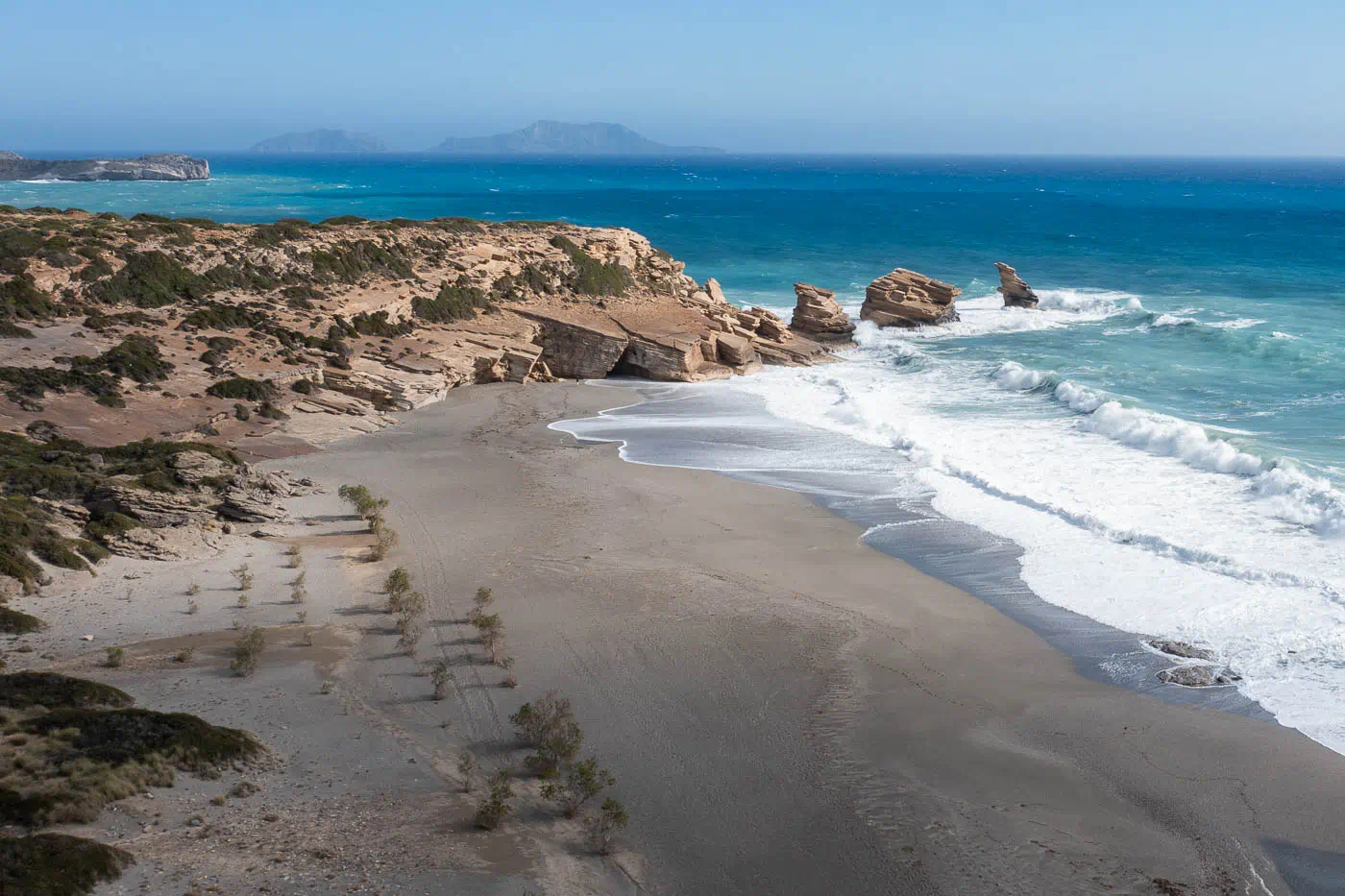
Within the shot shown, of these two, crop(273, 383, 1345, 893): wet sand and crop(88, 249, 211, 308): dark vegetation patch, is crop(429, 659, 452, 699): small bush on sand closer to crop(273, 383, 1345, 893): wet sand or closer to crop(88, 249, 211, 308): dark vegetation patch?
crop(273, 383, 1345, 893): wet sand

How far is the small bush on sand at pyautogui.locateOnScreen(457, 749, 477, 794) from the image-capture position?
1177 centimetres

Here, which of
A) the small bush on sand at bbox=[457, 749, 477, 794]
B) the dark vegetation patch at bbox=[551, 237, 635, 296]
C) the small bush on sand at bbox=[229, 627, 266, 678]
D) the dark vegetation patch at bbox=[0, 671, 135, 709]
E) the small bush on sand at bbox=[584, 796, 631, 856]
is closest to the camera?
the small bush on sand at bbox=[584, 796, 631, 856]

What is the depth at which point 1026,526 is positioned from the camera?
2167cm

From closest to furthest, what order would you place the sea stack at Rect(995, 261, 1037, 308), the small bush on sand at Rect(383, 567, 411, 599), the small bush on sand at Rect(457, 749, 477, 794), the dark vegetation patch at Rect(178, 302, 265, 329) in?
the small bush on sand at Rect(457, 749, 477, 794) < the small bush on sand at Rect(383, 567, 411, 599) < the dark vegetation patch at Rect(178, 302, 265, 329) < the sea stack at Rect(995, 261, 1037, 308)

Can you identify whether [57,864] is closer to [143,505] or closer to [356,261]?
[143,505]

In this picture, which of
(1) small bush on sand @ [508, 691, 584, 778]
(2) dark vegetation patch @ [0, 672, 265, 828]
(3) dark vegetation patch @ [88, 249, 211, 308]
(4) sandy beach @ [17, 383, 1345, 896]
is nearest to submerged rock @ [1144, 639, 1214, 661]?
(4) sandy beach @ [17, 383, 1345, 896]

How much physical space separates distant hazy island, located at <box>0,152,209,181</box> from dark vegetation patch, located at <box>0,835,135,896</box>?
516 feet

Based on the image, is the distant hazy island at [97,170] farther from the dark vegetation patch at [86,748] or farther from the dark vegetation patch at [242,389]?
the dark vegetation patch at [86,748]

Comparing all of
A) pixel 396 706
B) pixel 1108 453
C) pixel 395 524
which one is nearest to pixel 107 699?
pixel 396 706

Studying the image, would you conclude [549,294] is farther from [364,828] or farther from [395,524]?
[364,828]

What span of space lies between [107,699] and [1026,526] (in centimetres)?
1740

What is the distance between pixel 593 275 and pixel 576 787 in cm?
3276

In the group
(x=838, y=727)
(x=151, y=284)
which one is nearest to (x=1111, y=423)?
(x=838, y=727)

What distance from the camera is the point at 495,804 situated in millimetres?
11008
